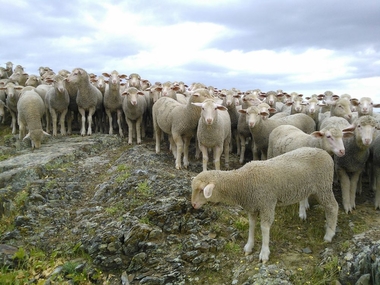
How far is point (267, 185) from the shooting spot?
641cm

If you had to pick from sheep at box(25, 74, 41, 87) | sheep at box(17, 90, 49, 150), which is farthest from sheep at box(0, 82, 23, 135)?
sheep at box(17, 90, 49, 150)

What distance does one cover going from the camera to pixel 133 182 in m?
9.38

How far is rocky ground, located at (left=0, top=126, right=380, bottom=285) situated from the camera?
6.39 metres

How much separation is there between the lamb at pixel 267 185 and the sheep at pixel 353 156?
163cm

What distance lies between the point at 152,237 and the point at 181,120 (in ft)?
14.8

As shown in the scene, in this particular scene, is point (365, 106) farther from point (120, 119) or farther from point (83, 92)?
point (83, 92)

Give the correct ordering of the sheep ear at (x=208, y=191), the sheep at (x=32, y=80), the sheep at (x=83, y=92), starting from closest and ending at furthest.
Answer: the sheep ear at (x=208, y=191)
the sheep at (x=83, y=92)
the sheep at (x=32, y=80)

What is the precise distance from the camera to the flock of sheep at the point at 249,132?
650 cm

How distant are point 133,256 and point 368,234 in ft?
15.4

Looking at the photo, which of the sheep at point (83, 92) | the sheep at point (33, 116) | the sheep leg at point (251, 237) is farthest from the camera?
the sheep at point (83, 92)

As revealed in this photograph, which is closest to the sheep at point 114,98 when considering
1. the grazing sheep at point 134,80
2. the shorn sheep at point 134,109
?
the shorn sheep at point 134,109

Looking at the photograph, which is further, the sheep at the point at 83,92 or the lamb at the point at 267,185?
the sheep at the point at 83,92

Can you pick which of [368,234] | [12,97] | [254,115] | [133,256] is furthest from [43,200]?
[12,97]

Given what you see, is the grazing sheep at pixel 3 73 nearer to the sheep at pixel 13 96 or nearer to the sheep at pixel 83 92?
the sheep at pixel 13 96
